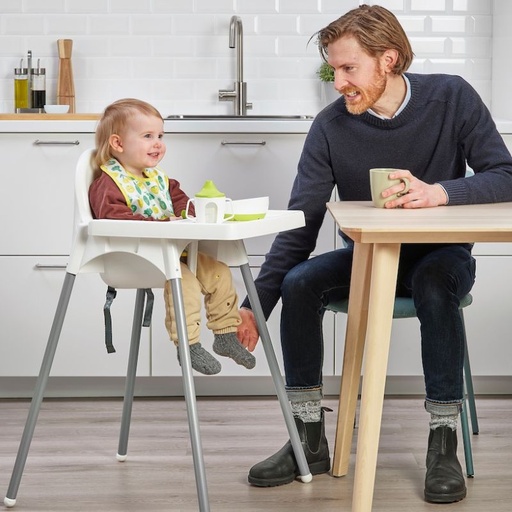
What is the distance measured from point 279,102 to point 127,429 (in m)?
1.74

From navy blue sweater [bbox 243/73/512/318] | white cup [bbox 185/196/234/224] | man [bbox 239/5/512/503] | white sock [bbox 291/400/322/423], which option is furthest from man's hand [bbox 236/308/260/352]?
white cup [bbox 185/196/234/224]

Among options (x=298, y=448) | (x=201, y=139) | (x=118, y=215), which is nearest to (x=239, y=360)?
(x=298, y=448)

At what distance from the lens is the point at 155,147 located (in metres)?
2.38

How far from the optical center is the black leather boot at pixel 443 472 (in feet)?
7.66

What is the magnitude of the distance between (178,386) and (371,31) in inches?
59.8

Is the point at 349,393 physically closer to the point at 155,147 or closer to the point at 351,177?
the point at 351,177

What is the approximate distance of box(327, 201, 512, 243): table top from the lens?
183 centimetres

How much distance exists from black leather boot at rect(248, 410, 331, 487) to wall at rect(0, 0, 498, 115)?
1752mm

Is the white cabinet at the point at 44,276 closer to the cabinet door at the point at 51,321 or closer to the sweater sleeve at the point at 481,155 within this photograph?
the cabinet door at the point at 51,321

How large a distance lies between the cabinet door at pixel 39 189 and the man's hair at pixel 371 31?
3.64 feet

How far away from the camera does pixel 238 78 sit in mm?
3846

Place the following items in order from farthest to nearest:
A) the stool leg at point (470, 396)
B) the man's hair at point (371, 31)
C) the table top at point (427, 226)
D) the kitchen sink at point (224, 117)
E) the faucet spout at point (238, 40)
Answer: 1. the faucet spout at point (238, 40)
2. the kitchen sink at point (224, 117)
3. the stool leg at point (470, 396)
4. the man's hair at point (371, 31)
5. the table top at point (427, 226)

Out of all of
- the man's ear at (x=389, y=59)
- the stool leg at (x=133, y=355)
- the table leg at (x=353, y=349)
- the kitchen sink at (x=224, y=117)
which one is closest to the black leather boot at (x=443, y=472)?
the table leg at (x=353, y=349)

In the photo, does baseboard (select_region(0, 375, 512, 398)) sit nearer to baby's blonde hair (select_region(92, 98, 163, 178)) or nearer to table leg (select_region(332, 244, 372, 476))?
table leg (select_region(332, 244, 372, 476))
